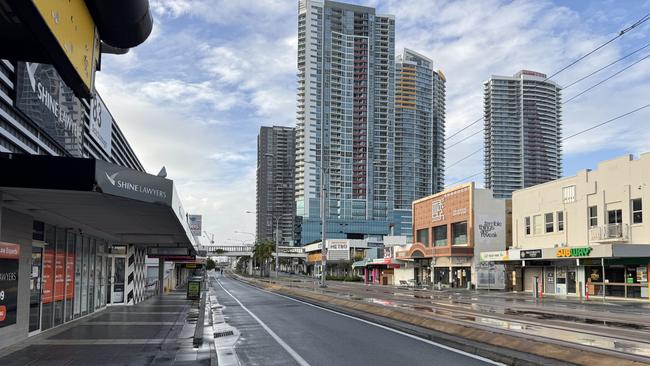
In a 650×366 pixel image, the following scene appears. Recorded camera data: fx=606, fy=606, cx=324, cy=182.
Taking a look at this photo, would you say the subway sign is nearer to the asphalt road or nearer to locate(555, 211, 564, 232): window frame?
locate(555, 211, 564, 232): window frame

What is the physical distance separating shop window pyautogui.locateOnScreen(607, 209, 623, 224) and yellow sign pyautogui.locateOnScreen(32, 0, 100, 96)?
3924cm

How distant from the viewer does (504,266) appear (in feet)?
181

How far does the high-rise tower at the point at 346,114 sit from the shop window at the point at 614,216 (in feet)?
362

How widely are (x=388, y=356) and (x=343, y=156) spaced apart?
475ft

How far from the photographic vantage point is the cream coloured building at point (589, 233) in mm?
37281

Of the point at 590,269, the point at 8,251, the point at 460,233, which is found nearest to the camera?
the point at 8,251

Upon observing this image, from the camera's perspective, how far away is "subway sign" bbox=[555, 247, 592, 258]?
3806 centimetres

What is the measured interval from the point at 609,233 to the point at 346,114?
125m

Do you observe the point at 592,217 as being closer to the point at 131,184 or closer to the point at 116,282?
the point at 116,282

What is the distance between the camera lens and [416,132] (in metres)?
121

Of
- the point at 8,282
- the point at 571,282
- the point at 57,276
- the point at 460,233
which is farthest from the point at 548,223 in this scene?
the point at 8,282

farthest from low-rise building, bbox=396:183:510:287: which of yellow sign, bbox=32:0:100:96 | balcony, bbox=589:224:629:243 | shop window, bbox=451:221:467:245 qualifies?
yellow sign, bbox=32:0:100:96

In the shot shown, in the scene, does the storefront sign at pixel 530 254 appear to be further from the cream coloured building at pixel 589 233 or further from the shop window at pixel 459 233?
the shop window at pixel 459 233

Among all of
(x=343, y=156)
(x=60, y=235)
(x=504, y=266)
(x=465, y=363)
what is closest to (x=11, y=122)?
(x=60, y=235)
